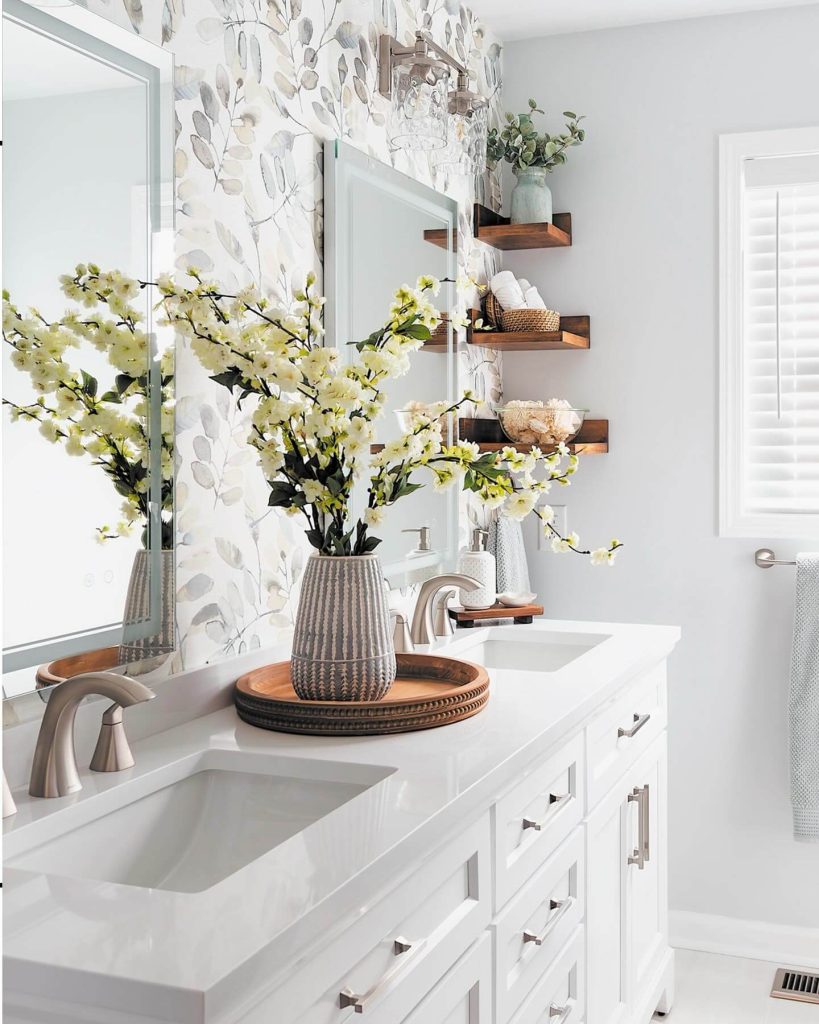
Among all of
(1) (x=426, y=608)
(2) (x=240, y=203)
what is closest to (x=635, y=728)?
(1) (x=426, y=608)

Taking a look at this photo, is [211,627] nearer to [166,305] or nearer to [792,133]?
[166,305]

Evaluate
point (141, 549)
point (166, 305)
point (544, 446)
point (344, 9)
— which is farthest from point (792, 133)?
point (141, 549)

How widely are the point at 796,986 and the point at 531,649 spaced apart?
120 centimetres

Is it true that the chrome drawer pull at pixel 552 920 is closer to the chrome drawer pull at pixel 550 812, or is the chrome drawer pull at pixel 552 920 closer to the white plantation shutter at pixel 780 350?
the chrome drawer pull at pixel 550 812

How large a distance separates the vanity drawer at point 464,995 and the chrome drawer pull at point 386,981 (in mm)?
73

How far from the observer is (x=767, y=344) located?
2996 mm

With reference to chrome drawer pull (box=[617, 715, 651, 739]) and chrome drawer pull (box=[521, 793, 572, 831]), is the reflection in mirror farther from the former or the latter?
chrome drawer pull (box=[617, 715, 651, 739])

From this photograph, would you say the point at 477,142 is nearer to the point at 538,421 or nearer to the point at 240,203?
the point at 538,421

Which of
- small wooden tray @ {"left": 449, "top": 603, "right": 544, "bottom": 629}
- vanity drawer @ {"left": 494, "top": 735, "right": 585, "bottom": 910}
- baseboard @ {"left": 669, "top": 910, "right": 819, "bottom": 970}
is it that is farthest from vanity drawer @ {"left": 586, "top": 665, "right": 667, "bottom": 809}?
baseboard @ {"left": 669, "top": 910, "right": 819, "bottom": 970}

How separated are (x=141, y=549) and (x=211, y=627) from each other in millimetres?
255

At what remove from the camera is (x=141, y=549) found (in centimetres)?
157

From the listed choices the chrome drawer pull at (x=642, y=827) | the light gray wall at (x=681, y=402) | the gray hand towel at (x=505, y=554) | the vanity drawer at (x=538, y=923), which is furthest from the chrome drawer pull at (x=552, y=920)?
the light gray wall at (x=681, y=402)

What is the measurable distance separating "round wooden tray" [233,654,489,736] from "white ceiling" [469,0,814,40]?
6.49 feet

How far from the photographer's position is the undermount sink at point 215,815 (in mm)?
1348
